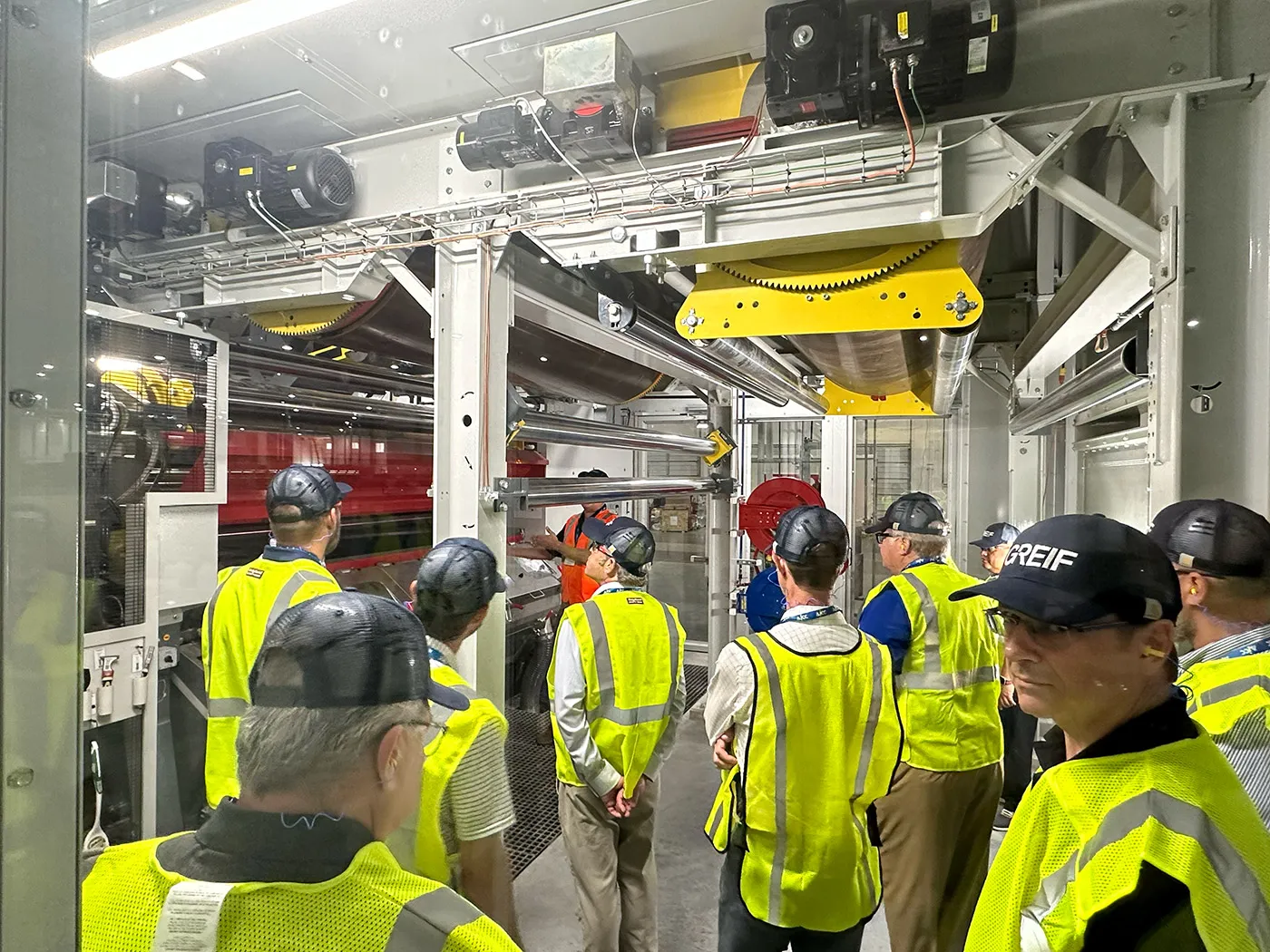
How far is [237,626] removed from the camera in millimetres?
2188

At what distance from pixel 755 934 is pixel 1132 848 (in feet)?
4.59

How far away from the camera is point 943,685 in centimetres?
259

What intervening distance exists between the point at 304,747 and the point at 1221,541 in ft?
5.51

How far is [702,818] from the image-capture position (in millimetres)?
3598

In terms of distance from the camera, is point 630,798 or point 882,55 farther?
point 630,798

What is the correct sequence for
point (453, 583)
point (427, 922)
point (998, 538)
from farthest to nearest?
point (998, 538) → point (453, 583) → point (427, 922)

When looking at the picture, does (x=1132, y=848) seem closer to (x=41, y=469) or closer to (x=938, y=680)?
(x=41, y=469)

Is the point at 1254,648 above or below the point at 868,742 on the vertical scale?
above

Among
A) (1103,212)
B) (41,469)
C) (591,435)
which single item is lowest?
(41,469)

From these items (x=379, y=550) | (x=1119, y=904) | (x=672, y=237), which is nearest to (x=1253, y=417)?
(x=1119, y=904)

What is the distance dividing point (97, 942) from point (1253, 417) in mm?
2208

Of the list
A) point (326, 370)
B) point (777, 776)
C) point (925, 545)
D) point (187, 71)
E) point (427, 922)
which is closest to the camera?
point (427, 922)

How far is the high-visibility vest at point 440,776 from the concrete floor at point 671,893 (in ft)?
4.96

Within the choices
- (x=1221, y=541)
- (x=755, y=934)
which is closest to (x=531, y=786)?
(x=755, y=934)
